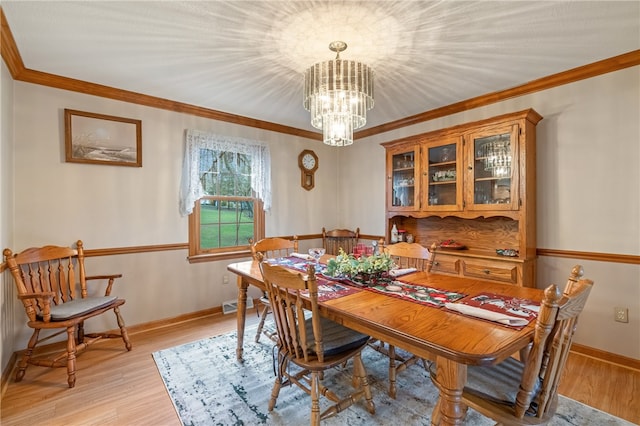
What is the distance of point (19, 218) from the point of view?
8.16 ft

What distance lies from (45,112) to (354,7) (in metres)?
2.77

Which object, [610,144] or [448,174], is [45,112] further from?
[610,144]

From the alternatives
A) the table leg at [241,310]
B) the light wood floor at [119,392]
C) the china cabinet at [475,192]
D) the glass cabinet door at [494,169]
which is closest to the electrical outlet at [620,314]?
the light wood floor at [119,392]

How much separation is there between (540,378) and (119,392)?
8.41 ft

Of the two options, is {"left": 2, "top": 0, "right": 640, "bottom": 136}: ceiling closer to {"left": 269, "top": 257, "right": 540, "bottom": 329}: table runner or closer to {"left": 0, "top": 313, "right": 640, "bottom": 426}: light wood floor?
{"left": 269, "top": 257, "right": 540, "bottom": 329}: table runner

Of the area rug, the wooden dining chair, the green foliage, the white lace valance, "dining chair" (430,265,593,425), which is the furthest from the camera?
the white lace valance

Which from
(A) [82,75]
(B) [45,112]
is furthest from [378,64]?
(B) [45,112]

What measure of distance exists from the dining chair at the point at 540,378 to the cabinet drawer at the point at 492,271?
143 centimetres

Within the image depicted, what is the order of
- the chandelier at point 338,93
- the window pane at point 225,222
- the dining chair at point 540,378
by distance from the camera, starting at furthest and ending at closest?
the window pane at point 225,222 → the chandelier at point 338,93 → the dining chair at point 540,378

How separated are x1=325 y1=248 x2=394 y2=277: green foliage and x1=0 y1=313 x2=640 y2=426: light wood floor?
1.34 metres

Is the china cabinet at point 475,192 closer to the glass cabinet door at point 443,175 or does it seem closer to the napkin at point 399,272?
the glass cabinet door at point 443,175

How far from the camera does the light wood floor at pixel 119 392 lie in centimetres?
183

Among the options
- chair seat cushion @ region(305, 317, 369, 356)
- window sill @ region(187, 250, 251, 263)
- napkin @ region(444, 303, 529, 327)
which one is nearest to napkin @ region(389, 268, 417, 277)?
chair seat cushion @ region(305, 317, 369, 356)

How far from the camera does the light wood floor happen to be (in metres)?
1.83
